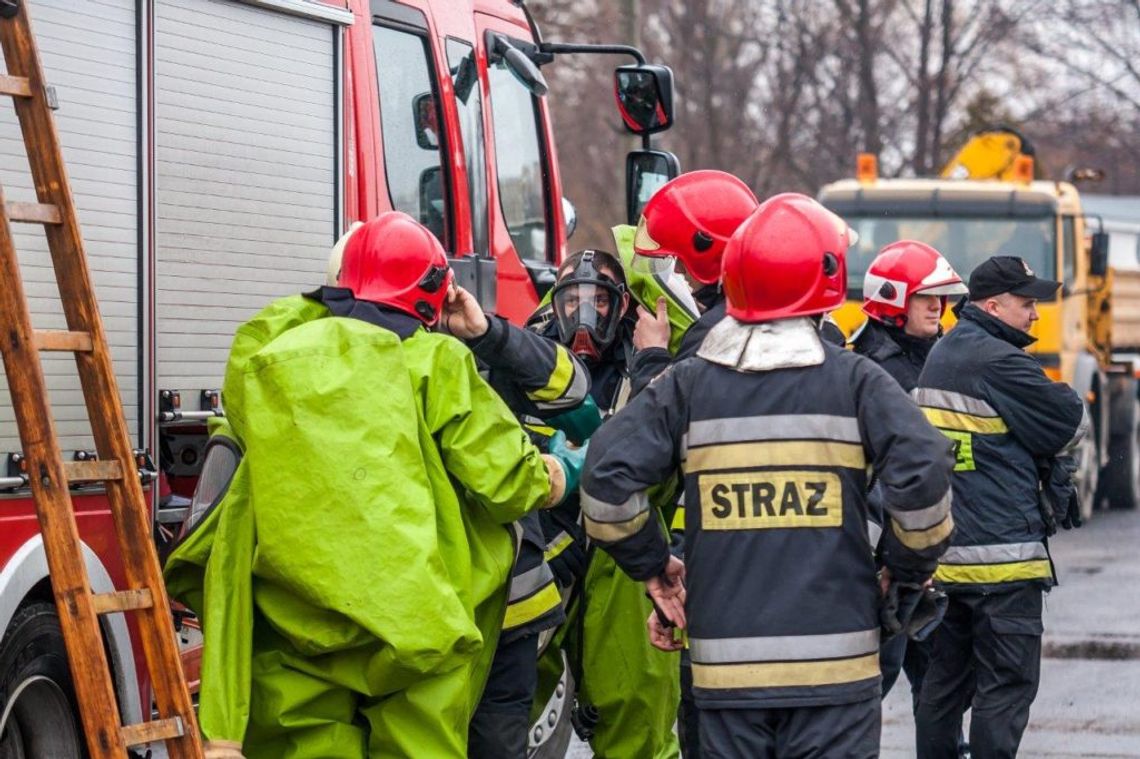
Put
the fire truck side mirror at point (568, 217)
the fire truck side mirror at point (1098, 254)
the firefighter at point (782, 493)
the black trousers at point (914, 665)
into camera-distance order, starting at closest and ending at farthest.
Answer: the firefighter at point (782, 493) → the black trousers at point (914, 665) → the fire truck side mirror at point (568, 217) → the fire truck side mirror at point (1098, 254)

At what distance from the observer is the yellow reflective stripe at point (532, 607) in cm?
521

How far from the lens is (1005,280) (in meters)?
6.23

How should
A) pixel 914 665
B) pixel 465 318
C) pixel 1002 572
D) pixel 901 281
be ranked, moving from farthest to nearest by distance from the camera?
pixel 914 665
pixel 901 281
pixel 1002 572
pixel 465 318

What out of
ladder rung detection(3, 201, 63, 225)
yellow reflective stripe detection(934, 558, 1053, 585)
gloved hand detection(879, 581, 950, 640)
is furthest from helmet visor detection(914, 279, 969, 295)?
ladder rung detection(3, 201, 63, 225)

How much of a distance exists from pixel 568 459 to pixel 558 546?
70 centimetres

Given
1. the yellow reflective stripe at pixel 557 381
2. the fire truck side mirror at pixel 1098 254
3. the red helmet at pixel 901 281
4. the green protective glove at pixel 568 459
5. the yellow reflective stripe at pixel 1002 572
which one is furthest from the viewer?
the fire truck side mirror at pixel 1098 254

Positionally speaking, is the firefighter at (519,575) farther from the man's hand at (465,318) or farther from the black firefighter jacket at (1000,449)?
the black firefighter jacket at (1000,449)

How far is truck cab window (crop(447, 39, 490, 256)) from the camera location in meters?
7.93

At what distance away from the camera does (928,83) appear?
93.7 feet

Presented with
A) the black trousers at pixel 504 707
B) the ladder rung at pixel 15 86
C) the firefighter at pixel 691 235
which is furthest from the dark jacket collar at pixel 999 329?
the ladder rung at pixel 15 86

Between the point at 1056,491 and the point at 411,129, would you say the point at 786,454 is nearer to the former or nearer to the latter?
the point at 1056,491

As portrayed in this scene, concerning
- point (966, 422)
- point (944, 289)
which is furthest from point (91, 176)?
point (944, 289)

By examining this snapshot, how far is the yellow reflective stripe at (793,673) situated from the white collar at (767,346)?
2.10 ft

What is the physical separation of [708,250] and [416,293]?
0.89 m
